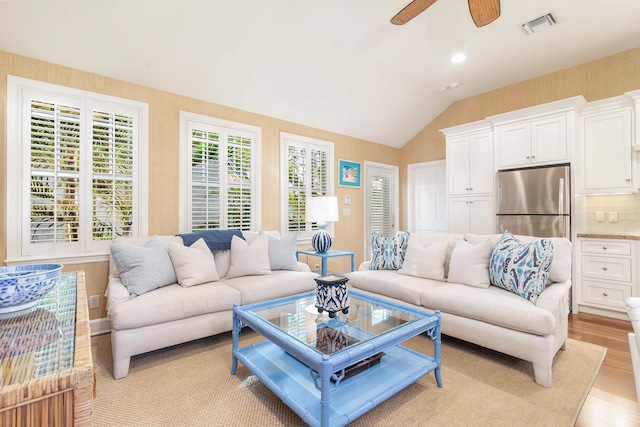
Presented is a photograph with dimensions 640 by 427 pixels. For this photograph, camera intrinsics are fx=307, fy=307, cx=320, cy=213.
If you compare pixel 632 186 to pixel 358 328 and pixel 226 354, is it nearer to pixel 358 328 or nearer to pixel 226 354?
pixel 358 328

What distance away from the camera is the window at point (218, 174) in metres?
3.44

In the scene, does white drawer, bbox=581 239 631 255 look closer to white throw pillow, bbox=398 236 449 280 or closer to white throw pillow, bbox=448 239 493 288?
white throw pillow, bbox=448 239 493 288

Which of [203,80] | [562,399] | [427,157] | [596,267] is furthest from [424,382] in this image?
[427,157]

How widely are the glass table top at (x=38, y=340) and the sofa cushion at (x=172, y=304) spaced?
46.4 inches

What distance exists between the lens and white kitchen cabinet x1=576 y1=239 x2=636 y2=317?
125 inches

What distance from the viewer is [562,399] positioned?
6.01 feet

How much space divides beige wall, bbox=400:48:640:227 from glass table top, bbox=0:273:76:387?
5.24 m

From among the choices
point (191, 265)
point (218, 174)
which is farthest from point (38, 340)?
point (218, 174)

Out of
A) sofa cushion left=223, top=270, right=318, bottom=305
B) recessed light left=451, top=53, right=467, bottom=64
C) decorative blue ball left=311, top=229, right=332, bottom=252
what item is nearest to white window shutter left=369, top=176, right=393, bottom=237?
decorative blue ball left=311, top=229, right=332, bottom=252

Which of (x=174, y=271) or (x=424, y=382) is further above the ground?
(x=174, y=271)

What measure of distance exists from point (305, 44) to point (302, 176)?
1.76 m

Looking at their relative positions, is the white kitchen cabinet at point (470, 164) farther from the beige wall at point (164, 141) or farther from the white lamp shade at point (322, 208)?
the white lamp shade at point (322, 208)

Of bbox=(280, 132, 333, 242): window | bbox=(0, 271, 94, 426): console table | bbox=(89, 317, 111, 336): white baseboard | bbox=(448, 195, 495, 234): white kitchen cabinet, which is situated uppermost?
bbox=(280, 132, 333, 242): window

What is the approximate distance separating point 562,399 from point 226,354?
2266mm
